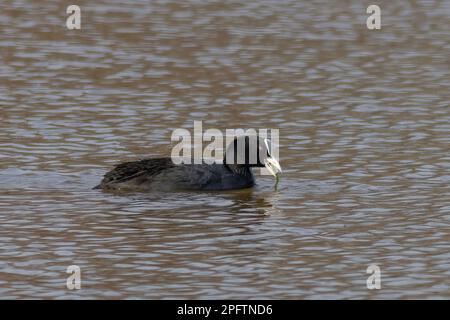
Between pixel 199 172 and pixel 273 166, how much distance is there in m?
0.96

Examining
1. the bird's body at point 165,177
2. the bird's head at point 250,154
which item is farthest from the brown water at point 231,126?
the bird's head at point 250,154

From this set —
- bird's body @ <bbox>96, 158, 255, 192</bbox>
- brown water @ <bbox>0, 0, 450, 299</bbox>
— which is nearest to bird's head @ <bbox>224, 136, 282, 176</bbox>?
bird's body @ <bbox>96, 158, 255, 192</bbox>

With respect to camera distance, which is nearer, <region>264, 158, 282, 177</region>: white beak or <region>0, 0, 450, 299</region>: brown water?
<region>0, 0, 450, 299</region>: brown water

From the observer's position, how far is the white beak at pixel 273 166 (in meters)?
15.8

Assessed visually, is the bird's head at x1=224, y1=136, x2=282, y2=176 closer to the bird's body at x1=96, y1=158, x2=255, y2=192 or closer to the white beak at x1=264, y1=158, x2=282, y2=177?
the white beak at x1=264, y1=158, x2=282, y2=177

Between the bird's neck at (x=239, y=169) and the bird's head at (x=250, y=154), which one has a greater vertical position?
the bird's head at (x=250, y=154)

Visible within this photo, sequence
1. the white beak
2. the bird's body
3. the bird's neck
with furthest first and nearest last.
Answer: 1. the bird's neck
2. the white beak
3. the bird's body

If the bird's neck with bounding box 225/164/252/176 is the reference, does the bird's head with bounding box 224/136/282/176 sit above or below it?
above

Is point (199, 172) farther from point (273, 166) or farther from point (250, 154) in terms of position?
point (273, 166)

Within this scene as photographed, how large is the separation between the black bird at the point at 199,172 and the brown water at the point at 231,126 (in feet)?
0.62

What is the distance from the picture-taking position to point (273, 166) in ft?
52.1

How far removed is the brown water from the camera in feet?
39.4

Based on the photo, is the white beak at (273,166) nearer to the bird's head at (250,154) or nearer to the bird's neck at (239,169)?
the bird's head at (250,154)

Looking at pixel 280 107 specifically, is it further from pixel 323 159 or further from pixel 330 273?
pixel 330 273
